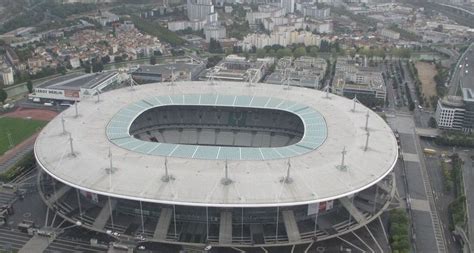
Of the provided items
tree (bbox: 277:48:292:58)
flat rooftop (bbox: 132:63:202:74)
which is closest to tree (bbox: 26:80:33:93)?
flat rooftop (bbox: 132:63:202:74)

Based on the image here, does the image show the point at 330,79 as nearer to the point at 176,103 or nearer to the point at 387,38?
the point at 176,103

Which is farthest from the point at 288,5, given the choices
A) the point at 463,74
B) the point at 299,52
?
the point at 463,74

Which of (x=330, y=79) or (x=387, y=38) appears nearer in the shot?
(x=330, y=79)

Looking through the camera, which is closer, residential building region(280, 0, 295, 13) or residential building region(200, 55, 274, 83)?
residential building region(200, 55, 274, 83)

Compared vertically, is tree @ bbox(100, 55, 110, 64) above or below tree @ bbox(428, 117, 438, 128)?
above

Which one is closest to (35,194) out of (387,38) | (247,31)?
(247,31)

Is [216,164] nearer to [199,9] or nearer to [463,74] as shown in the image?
[463,74]

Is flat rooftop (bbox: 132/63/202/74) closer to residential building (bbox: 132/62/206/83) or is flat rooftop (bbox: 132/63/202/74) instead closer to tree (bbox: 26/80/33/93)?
residential building (bbox: 132/62/206/83)
